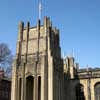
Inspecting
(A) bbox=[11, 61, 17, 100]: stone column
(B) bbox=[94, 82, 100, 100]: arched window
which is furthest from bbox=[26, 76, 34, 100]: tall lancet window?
(B) bbox=[94, 82, 100, 100]: arched window

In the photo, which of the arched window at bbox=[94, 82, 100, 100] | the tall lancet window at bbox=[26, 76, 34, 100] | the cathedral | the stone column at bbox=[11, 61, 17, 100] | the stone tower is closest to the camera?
the stone tower

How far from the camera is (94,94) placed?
154 ft

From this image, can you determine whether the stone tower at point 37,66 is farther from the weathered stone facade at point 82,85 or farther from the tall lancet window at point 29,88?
the weathered stone facade at point 82,85

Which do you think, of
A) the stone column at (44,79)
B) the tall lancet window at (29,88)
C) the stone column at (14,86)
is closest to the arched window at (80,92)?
the tall lancet window at (29,88)

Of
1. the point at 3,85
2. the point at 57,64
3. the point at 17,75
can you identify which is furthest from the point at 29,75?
the point at 3,85

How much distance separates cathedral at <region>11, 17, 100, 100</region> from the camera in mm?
41656

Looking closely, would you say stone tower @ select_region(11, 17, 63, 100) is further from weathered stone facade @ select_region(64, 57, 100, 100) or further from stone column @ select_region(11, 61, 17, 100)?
weathered stone facade @ select_region(64, 57, 100, 100)

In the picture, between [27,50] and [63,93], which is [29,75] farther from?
[63,93]

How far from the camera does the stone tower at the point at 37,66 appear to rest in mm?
41219

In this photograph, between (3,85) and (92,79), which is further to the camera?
(3,85)

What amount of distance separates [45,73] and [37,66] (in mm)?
2368

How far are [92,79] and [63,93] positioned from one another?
6512 millimetres

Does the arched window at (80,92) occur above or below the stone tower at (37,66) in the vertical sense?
below

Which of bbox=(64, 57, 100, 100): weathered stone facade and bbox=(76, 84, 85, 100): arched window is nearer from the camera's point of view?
bbox=(64, 57, 100, 100): weathered stone facade
